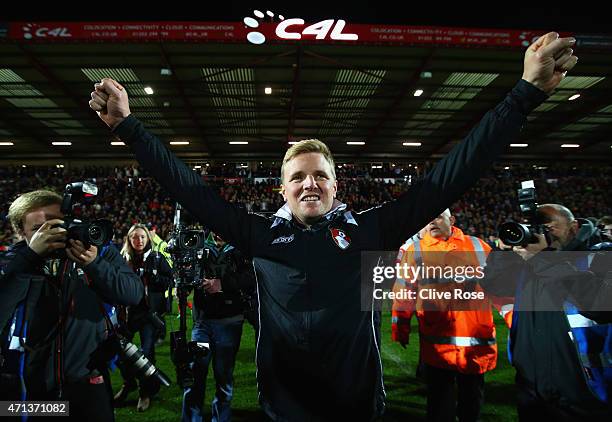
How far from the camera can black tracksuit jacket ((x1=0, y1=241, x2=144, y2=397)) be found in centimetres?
202

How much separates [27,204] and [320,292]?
5.88ft

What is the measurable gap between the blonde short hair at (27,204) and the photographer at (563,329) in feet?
8.92

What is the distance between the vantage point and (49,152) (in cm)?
2286

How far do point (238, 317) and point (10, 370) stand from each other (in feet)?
6.82

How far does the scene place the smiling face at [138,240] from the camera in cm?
529

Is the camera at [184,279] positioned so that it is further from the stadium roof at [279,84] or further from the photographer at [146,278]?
the stadium roof at [279,84]

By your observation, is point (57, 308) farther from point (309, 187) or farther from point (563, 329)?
point (563, 329)

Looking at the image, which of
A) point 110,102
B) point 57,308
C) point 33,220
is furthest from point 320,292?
point 33,220

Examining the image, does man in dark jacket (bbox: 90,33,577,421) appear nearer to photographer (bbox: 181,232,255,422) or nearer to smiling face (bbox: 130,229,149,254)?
photographer (bbox: 181,232,255,422)

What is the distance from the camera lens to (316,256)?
5.29ft

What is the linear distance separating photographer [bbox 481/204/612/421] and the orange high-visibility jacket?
1.60ft

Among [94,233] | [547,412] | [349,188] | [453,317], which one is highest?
[349,188]

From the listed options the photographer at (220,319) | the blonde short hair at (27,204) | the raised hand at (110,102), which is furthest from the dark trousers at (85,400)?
the raised hand at (110,102)

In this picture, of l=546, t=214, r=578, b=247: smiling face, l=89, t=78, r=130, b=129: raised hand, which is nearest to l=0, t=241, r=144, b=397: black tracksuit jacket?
l=89, t=78, r=130, b=129: raised hand
